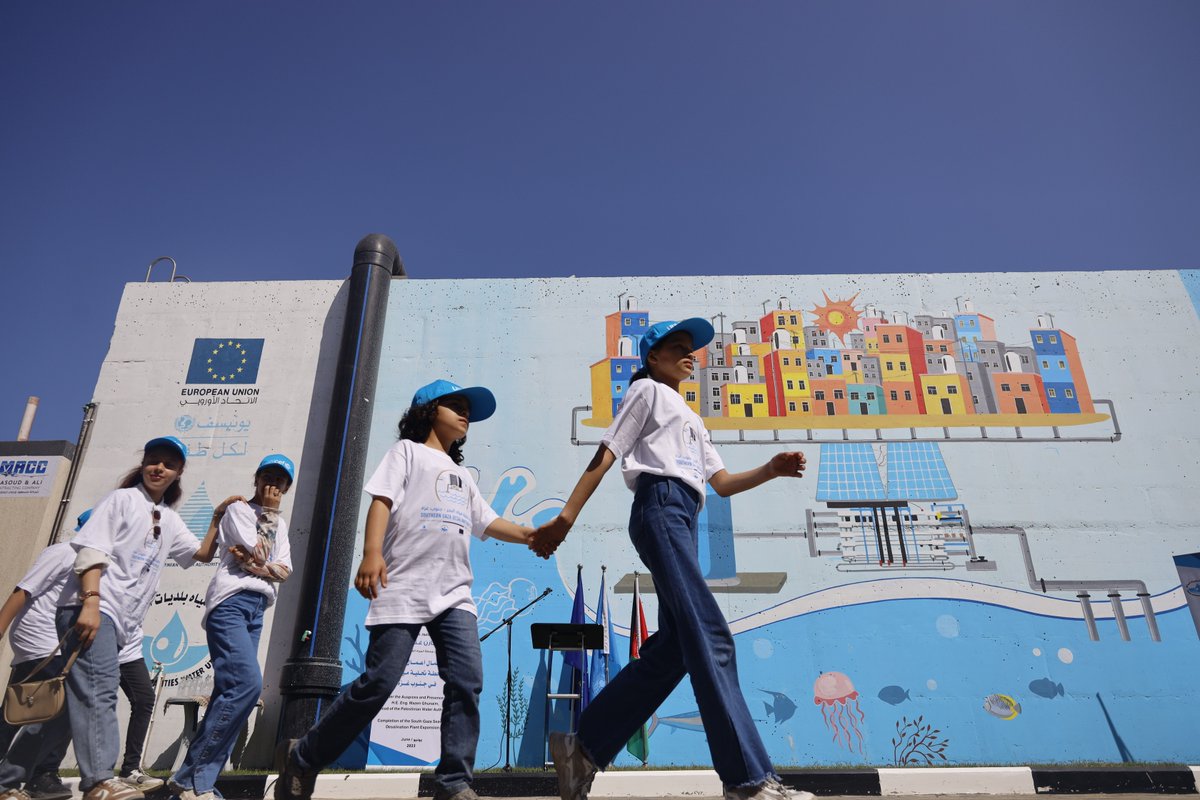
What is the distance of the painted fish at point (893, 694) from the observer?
7.07 m

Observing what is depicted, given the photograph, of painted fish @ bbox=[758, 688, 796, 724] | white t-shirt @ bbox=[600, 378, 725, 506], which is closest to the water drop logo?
painted fish @ bbox=[758, 688, 796, 724]

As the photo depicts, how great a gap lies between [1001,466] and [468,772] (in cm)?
725

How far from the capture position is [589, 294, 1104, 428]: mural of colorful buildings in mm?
8406

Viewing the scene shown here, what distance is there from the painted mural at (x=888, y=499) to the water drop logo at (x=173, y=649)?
1.49 metres

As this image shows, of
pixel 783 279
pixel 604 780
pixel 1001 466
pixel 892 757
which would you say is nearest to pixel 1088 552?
pixel 1001 466

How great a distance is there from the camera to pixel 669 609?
8.20 feet

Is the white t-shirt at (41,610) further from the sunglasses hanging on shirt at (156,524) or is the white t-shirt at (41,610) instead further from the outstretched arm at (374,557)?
the outstretched arm at (374,557)

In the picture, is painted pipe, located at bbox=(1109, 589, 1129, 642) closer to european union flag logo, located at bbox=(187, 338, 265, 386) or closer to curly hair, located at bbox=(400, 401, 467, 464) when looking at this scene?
curly hair, located at bbox=(400, 401, 467, 464)

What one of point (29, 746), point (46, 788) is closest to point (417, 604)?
point (29, 746)

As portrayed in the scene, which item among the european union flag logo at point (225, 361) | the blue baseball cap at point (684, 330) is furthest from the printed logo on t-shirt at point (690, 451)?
the european union flag logo at point (225, 361)

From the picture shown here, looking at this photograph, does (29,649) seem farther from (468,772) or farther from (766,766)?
(766,766)

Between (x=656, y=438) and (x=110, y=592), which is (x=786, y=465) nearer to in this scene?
(x=656, y=438)

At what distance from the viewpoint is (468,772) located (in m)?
2.54

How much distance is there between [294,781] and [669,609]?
54.9 inches
